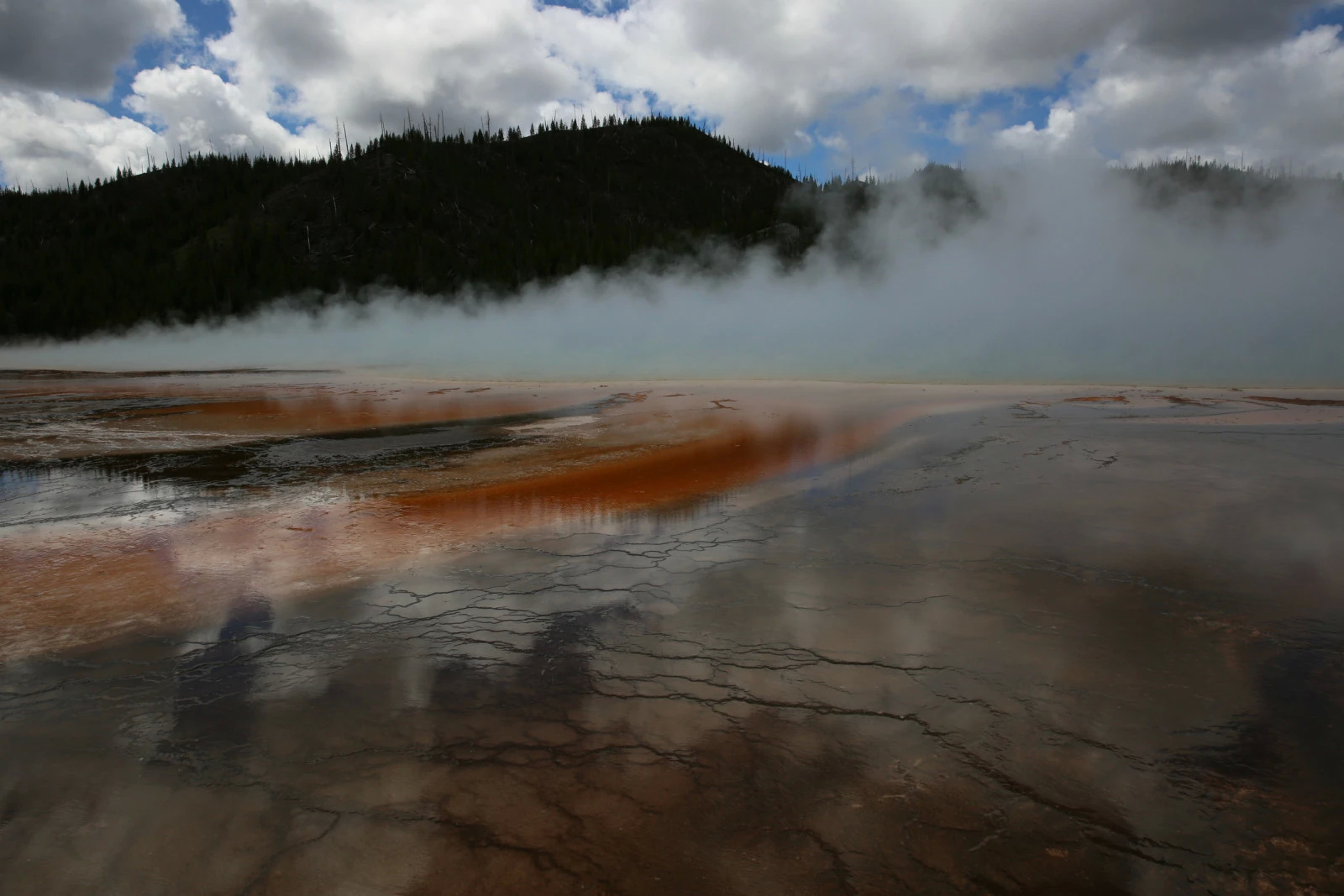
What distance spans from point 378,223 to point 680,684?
2450 inches

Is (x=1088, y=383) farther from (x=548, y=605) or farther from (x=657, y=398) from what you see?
(x=548, y=605)

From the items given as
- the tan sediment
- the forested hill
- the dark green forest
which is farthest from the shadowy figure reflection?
the forested hill

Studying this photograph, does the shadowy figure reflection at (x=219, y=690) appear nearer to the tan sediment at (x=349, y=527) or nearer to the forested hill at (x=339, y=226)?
the tan sediment at (x=349, y=527)

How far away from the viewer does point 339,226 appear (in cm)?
5856

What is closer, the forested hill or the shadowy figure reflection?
the shadowy figure reflection

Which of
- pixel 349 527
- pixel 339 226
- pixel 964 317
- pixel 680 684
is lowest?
pixel 680 684

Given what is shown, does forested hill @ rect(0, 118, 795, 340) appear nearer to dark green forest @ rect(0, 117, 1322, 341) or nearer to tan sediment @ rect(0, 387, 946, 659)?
dark green forest @ rect(0, 117, 1322, 341)

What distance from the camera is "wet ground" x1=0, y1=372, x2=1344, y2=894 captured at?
195cm

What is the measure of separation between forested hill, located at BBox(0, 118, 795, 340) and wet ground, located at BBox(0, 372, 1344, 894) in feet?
144

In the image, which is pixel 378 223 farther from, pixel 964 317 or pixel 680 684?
pixel 680 684

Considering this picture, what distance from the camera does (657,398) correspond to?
42.2 feet

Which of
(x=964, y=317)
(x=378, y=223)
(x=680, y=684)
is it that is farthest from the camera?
(x=378, y=223)

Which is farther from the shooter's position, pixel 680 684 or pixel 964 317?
pixel 964 317

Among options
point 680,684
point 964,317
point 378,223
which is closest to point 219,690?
point 680,684
